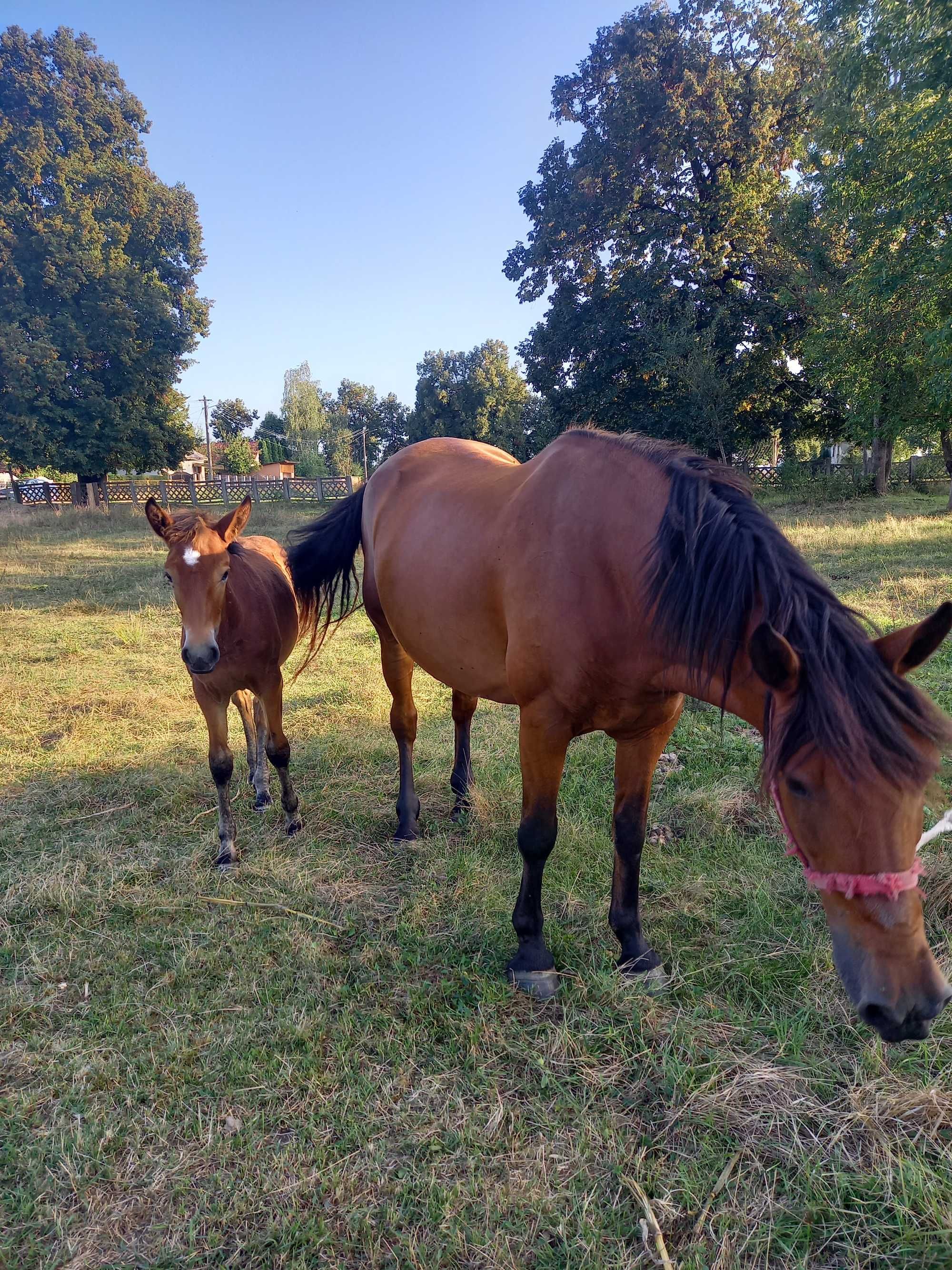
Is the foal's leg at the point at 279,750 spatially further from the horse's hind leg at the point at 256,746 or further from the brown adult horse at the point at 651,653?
the brown adult horse at the point at 651,653

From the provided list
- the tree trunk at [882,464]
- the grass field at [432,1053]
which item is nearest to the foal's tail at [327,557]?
the grass field at [432,1053]

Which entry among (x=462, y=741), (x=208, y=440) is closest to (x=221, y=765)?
(x=462, y=741)

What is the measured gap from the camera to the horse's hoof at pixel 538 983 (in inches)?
94.4

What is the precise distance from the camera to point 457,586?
286 centimetres

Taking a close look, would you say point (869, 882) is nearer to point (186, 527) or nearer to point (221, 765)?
point (221, 765)

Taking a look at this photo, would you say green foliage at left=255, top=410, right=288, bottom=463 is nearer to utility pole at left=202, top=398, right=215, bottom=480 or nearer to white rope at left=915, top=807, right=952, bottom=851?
utility pole at left=202, top=398, right=215, bottom=480

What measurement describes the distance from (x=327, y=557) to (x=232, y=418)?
68427 mm

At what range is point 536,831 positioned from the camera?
2506 millimetres

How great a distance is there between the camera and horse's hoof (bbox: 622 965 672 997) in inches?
91.7

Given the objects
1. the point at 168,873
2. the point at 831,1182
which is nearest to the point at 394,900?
the point at 168,873

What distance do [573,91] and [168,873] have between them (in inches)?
1037

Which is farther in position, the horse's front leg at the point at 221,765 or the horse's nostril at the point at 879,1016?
the horse's front leg at the point at 221,765

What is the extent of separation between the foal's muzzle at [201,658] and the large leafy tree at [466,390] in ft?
133

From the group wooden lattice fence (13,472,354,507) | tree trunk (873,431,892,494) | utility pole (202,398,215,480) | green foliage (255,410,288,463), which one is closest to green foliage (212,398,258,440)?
green foliage (255,410,288,463)
